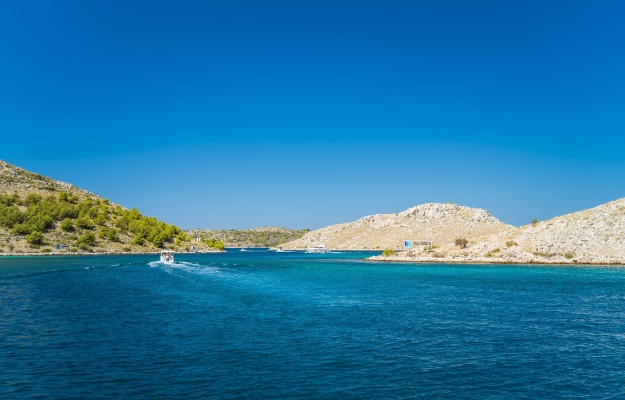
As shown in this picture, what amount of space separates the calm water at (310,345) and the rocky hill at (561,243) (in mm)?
60939

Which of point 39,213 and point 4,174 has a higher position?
point 4,174

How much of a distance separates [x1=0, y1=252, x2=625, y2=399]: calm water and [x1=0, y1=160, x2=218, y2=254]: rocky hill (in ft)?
368

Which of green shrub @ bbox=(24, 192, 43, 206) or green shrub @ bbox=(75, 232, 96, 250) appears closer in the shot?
green shrub @ bbox=(75, 232, 96, 250)

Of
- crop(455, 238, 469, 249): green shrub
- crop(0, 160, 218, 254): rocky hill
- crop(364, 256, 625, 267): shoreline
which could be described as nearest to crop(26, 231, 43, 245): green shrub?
crop(0, 160, 218, 254): rocky hill

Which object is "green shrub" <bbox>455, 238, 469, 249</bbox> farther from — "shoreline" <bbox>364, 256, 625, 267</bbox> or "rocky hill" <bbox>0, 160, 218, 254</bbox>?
"rocky hill" <bbox>0, 160, 218, 254</bbox>

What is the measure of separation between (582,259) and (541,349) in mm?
94180

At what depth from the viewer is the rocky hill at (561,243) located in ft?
356

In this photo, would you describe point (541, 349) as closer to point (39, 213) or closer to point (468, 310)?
point (468, 310)

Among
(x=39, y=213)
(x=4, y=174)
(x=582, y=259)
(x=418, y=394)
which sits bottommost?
(x=418, y=394)

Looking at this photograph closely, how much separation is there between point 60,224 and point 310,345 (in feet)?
538

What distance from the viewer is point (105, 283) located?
220 feet

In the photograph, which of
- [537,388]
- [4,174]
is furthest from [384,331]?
[4,174]

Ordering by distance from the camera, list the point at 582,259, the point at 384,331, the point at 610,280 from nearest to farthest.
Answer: the point at 384,331 → the point at 610,280 → the point at 582,259

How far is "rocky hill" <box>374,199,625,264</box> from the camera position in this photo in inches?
4269
